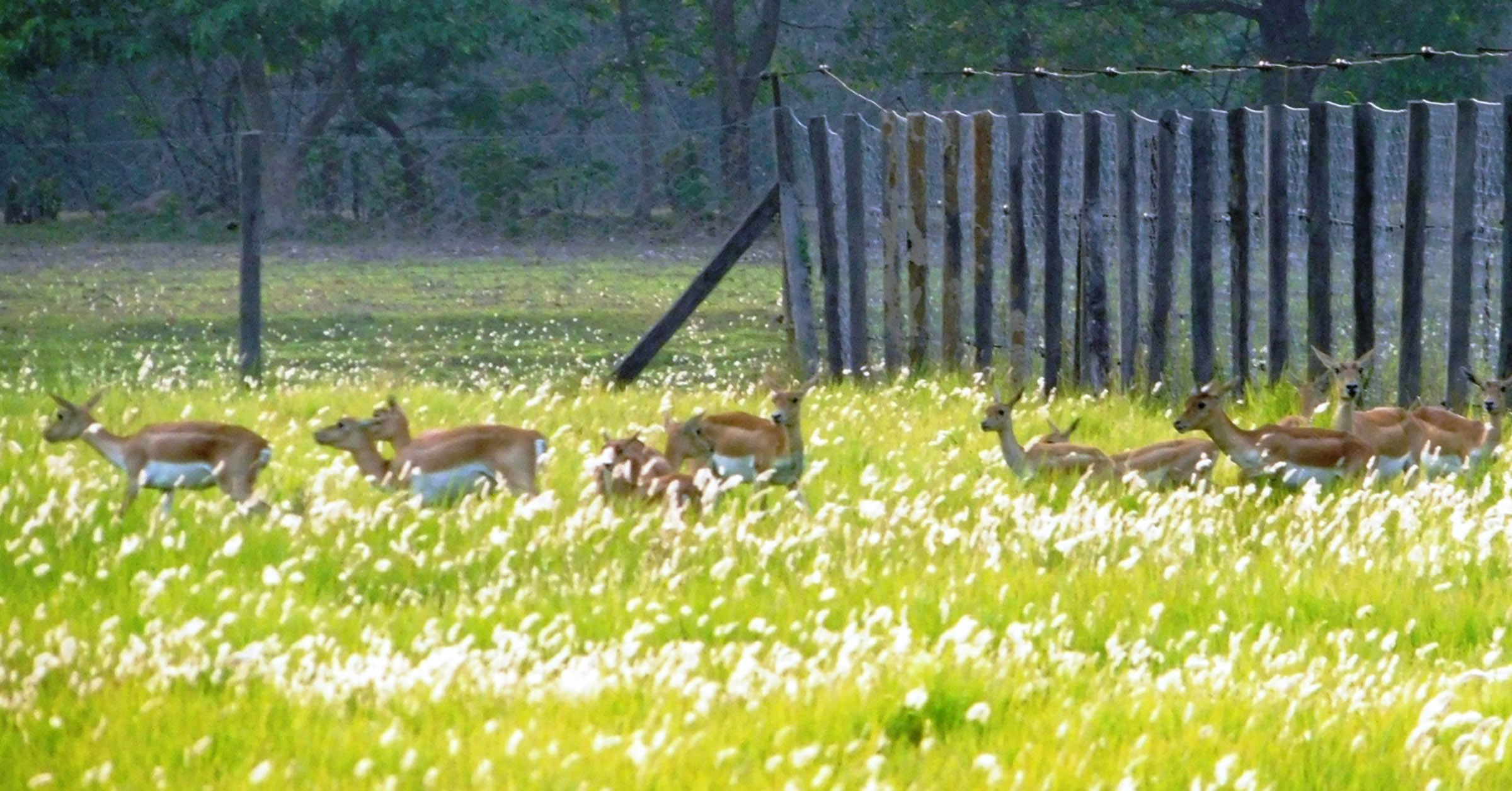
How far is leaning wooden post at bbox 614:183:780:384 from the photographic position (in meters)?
14.3

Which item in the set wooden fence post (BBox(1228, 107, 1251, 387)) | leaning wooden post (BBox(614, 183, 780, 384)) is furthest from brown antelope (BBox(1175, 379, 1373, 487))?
leaning wooden post (BBox(614, 183, 780, 384))

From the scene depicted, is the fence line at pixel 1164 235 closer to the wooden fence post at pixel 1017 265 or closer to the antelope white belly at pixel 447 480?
the wooden fence post at pixel 1017 265

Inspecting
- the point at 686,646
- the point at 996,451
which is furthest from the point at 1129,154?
the point at 686,646

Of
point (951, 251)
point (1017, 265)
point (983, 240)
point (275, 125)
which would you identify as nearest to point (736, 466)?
point (1017, 265)

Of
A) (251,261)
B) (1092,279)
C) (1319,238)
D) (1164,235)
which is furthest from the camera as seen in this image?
(251,261)

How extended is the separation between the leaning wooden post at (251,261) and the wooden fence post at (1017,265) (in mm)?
4989

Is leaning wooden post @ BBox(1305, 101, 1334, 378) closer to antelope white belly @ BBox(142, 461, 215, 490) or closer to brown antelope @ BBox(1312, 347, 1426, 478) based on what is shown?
brown antelope @ BBox(1312, 347, 1426, 478)

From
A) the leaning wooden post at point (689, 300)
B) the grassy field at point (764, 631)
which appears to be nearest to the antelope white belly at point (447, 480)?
the grassy field at point (764, 631)

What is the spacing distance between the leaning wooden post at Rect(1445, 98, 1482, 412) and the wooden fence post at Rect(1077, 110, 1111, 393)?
7.93 ft

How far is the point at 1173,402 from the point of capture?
12766 mm

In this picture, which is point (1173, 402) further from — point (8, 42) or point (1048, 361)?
point (8, 42)

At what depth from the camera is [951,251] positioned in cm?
1456

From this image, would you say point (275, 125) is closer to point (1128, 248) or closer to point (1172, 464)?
point (1128, 248)

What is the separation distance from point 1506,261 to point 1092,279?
2826 millimetres
